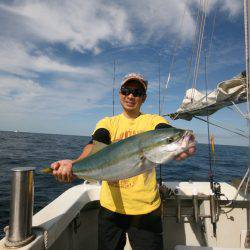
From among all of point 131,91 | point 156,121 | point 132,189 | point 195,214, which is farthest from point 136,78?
point 195,214

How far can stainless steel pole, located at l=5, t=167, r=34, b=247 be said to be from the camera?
2.33 metres

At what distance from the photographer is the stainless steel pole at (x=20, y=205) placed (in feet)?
7.63

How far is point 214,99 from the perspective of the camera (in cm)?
548

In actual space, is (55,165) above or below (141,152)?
below

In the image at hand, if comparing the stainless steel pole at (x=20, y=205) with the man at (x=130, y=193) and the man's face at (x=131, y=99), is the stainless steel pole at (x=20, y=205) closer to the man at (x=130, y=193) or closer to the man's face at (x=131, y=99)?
the man at (x=130, y=193)

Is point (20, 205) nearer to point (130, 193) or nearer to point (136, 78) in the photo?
point (130, 193)

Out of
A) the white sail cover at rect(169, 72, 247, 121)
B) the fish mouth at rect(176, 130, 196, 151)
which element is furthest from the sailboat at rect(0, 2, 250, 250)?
the fish mouth at rect(176, 130, 196, 151)

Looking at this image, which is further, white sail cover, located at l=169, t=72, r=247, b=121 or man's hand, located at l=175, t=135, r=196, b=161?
white sail cover, located at l=169, t=72, r=247, b=121

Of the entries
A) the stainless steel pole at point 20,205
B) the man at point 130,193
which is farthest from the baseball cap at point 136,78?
the stainless steel pole at point 20,205

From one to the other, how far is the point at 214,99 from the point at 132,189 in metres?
3.23

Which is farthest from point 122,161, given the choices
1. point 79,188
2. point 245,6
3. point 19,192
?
point 245,6

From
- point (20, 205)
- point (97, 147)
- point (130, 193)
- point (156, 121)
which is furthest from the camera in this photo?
point (156, 121)

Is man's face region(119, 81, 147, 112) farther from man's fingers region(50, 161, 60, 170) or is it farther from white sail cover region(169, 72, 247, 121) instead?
white sail cover region(169, 72, 247, 121)

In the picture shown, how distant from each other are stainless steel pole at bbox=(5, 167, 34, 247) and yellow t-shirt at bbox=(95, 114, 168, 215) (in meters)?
1.01
